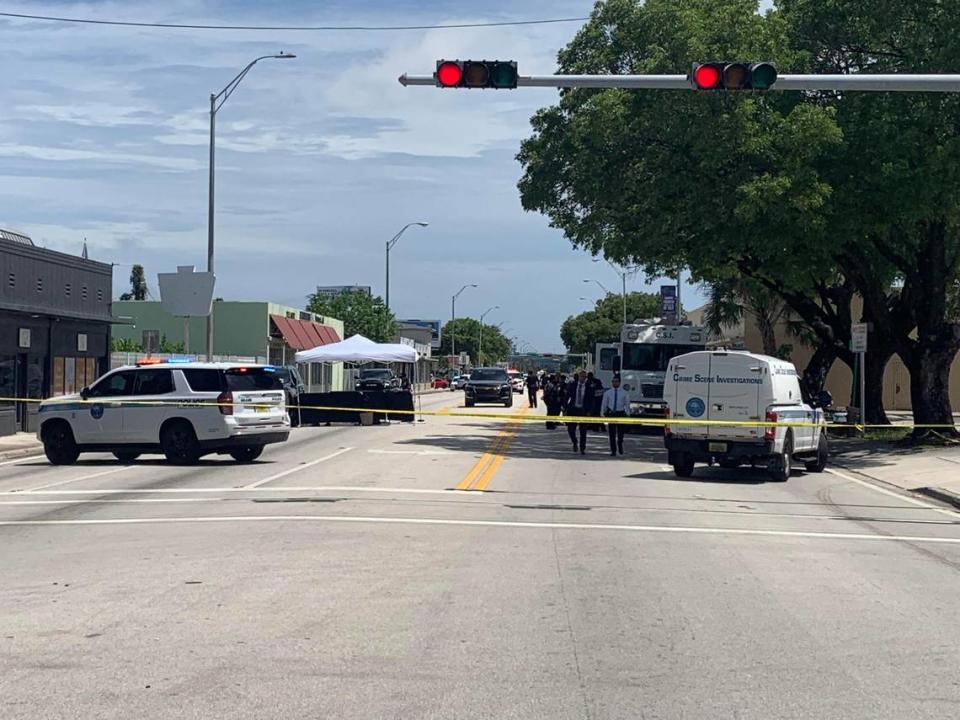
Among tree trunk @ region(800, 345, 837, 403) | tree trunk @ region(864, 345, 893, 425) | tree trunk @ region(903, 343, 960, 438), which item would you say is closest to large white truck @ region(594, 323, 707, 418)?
tree trunk @ region(800, 345, 837, 403)

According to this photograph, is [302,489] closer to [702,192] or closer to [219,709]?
[219,709]

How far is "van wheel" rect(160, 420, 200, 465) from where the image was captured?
22.5 metres

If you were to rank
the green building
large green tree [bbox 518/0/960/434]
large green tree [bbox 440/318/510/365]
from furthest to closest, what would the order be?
large green tree [bbox 440/318/510/365], the green building, large green tree [bbox 518/0/960/434]

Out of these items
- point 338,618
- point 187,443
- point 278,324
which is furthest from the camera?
point 278,324

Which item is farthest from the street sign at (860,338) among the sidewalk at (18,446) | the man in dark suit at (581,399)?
the sidewalk at (18,446)

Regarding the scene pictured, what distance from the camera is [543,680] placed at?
7.04m

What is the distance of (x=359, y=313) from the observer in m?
99.4

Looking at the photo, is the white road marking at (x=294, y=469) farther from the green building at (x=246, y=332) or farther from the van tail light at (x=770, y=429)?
the green building at (x=246, y=332)

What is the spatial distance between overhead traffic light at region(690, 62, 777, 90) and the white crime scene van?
660cm

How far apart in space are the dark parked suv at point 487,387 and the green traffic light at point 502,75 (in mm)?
42080

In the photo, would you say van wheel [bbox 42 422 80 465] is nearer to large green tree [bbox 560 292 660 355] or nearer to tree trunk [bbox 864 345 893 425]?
tree trunk [bbox 864 345 893 425]

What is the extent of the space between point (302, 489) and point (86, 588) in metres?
8.24

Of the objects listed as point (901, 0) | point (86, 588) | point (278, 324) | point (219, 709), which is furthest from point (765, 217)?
point (278, 324)

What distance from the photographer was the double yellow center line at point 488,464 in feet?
63.9
